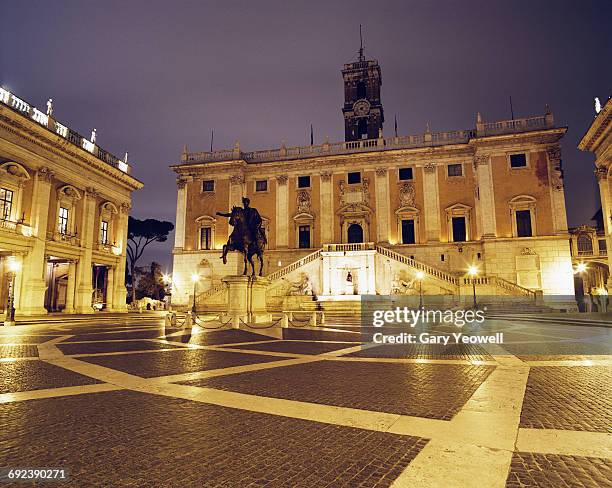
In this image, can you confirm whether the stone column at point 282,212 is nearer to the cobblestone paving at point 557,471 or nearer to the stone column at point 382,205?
the stone column at point 382,205

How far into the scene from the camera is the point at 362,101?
156 ft

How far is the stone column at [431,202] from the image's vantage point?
3525 cm

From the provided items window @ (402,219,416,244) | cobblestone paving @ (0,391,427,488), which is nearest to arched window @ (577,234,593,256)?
window @ (402,219,416,244)

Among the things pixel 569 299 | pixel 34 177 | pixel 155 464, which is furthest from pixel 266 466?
pixel 569 299

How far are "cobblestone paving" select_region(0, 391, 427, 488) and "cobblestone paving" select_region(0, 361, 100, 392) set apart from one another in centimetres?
119

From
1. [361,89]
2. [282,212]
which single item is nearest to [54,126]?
[282,212]

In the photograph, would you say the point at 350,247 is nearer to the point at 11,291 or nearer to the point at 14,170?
the point at 14,170

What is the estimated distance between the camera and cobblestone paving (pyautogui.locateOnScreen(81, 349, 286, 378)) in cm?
668

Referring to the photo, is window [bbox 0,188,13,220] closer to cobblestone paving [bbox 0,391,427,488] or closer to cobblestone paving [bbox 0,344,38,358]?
cobblestone paving [bbox 0,344,38,358]

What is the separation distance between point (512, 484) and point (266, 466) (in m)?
1.67

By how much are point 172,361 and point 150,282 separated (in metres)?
51.0

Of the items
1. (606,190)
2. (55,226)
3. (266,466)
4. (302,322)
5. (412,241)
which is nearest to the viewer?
(266,466)

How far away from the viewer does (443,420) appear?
12.7 feet

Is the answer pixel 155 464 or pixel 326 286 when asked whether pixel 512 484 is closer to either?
pixel 155 464
